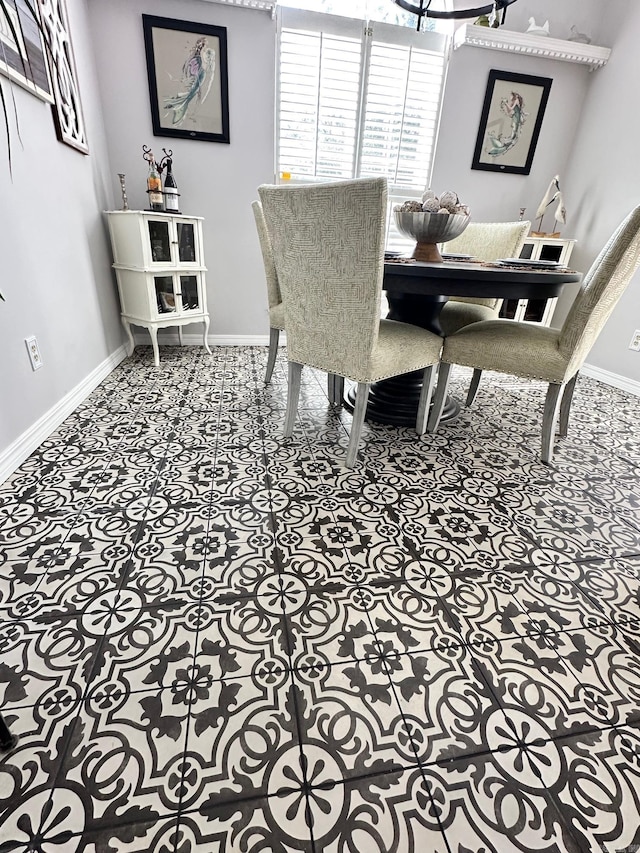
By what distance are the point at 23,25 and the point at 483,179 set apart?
10.2ft

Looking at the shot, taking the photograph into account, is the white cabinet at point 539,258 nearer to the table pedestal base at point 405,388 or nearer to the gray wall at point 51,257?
the table pedestal base at point 405,388

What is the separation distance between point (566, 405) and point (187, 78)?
318 centimetres

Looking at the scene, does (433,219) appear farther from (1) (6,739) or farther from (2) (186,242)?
(1) (6,739)

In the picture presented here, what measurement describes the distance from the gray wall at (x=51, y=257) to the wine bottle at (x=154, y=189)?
1.03 ft

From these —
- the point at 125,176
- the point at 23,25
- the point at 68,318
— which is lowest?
the point at 68,318

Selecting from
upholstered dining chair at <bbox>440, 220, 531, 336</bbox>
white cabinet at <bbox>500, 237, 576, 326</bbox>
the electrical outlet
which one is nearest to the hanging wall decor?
the electrical outlet

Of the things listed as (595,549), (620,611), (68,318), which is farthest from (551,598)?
(68,318)

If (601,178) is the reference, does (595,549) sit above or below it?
below

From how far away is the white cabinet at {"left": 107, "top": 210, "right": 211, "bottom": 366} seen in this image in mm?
2614

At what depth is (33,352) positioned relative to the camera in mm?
1761

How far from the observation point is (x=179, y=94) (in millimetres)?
2783

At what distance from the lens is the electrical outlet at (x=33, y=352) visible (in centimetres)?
173

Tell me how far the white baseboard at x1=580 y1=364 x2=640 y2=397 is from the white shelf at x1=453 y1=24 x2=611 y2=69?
2.33m

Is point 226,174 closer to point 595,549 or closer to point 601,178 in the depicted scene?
point 601,178
